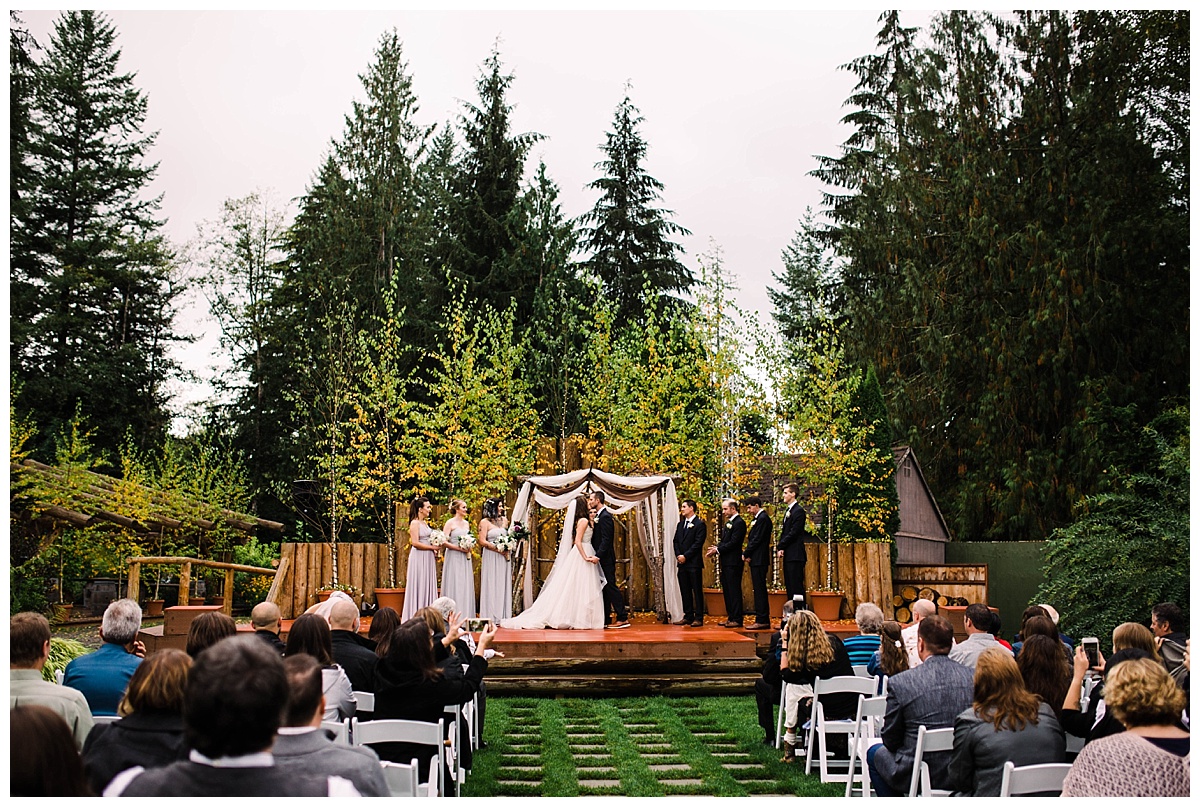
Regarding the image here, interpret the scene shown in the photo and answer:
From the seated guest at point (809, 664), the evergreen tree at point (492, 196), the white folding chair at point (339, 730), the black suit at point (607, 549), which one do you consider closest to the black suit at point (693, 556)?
the black suit at point (607, 549)

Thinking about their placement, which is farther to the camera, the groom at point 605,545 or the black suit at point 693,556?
the black suit at point 693,556

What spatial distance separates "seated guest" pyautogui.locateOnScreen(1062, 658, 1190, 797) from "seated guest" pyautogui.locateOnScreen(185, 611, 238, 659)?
3799 millimetres

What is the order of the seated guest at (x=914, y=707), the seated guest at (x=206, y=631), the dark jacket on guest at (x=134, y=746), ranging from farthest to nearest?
the seated guest at (x=914, y=707), the seated guest at (x=206, y=631), the dark jacket on guest at (x=134, y=746)

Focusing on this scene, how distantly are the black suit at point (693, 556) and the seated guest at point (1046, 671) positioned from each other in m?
8.36

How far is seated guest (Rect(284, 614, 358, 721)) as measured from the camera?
507 centimetres

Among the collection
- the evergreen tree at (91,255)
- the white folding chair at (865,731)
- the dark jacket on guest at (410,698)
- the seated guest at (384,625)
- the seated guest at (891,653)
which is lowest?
the white folding chair at (865,731)

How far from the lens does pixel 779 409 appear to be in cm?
1537

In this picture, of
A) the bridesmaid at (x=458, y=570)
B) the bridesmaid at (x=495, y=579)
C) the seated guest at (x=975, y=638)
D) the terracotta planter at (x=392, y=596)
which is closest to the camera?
the seated guest at (x=975, y=638)

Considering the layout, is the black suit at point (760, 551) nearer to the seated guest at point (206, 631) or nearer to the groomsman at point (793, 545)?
the groomsman at point (793, 545)

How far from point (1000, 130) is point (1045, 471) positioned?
696 cm

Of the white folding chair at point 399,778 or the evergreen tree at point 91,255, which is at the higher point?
the evergreen tree at point 91,255

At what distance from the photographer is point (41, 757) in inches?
101

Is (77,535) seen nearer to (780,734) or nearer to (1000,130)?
(780,734)

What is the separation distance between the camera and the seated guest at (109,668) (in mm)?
4918
